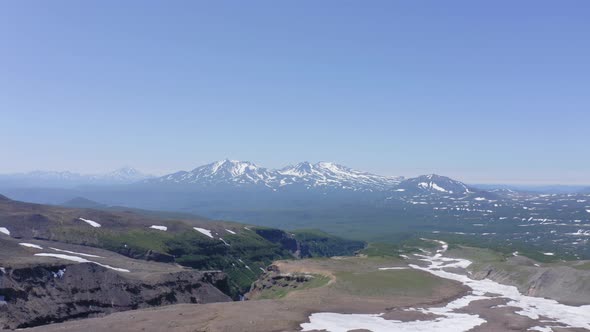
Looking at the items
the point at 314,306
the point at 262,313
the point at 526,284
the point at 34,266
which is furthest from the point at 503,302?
the point at 34,266

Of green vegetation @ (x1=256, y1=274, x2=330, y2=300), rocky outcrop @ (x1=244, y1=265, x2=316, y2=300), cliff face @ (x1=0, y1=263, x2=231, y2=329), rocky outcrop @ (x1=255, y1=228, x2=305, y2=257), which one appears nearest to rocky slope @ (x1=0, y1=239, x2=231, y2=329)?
cliff face @ (x1=0, y1=263, x2=231, y2=329)

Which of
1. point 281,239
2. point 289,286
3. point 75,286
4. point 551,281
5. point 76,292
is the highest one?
point 75,286

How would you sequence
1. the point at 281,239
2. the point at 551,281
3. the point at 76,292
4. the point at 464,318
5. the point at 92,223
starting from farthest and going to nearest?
the point at 281,239 → the point at 92,223 → the point at 551,281 → the point at 76,292 → the point at 464,318

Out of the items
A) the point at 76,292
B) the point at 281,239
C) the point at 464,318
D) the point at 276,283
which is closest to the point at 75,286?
the point at 76,292

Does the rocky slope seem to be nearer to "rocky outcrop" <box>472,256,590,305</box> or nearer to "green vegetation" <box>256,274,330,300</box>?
"green vegetation" <box>256,274,330,300</box>

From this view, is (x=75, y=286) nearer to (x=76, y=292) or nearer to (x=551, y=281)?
(x=76, y=292)

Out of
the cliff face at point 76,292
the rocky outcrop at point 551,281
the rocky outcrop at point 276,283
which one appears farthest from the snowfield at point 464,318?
the rocky outcrop at point 276,283

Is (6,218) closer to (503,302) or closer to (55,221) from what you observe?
(55,221)

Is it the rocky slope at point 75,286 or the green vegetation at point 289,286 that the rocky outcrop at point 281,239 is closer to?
the green vegetation at point 289,286
